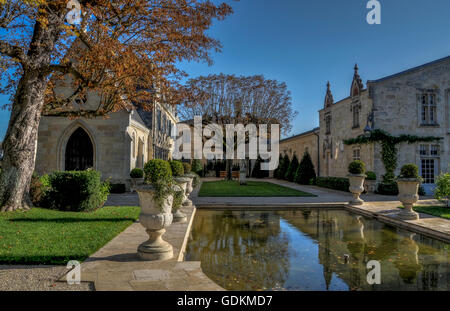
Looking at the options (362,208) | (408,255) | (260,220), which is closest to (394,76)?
(362,208)

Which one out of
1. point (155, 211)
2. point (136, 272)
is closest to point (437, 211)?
point (155, 211)

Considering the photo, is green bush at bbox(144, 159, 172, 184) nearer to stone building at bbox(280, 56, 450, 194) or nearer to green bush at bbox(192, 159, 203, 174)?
stone building at bbox(280, 56, 450, 194)

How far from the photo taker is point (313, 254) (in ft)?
20.9

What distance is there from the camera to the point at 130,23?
10.6 m

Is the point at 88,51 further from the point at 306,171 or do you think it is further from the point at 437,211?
the point at 306,171

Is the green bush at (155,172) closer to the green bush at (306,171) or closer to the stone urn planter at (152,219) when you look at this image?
the stone urn planter at (152,219)

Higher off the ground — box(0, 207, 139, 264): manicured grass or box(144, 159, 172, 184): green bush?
box(144, 159, 172, 184): green bush

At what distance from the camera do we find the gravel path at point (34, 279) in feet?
13.1

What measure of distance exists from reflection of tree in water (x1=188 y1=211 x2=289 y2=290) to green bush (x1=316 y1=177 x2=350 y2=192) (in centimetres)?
1154

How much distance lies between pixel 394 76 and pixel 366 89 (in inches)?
69.1

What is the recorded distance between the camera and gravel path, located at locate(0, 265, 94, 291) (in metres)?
4.00

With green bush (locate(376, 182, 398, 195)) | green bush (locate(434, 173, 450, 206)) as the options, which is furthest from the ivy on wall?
green bush (locate(434, 173, 450, 206))

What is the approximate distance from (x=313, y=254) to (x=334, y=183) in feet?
56.1
